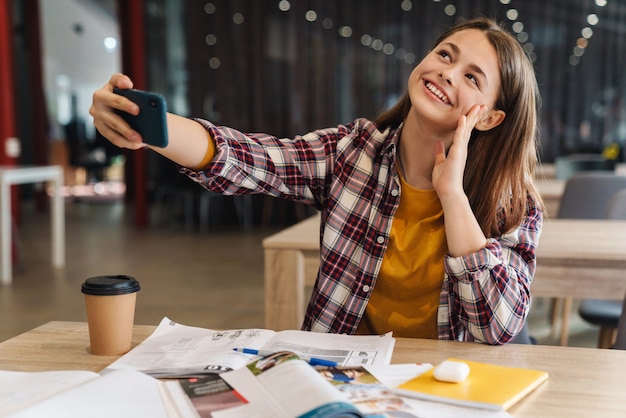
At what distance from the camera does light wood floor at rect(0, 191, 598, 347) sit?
13.1ft

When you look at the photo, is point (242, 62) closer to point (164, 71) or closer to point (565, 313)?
point (164, 71)

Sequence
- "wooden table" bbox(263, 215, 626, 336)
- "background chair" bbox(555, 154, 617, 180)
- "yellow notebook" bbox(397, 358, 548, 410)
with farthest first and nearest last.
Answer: "background chair" bbox(555, 154, 617, 180)
"wooden table" bbox(263, 215, 626, 336)
"yellow notebook" bbox(397, 358, 548, 410)

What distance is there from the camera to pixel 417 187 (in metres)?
1.62

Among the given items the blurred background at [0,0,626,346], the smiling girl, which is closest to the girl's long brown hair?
the smiling girl

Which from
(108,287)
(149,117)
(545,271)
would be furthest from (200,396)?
(545,271)

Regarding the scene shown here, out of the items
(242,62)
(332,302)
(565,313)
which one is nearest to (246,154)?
(332,302)

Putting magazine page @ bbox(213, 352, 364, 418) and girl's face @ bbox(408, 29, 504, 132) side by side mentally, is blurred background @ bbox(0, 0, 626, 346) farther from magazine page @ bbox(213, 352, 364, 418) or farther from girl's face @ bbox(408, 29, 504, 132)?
magazine page @ bbox(213, 352, 364, 418)

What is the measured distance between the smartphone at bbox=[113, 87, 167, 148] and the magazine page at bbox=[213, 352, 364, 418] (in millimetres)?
379

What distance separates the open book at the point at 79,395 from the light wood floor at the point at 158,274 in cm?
133

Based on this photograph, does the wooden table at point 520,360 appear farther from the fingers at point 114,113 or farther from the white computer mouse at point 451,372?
the fingers at point 114,113

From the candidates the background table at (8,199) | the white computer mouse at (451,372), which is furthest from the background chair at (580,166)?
the white computer mouse at (451,372)

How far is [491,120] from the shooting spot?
5.13ft

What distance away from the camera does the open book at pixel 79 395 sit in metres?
0.92

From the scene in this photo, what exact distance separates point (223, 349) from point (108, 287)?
0.73 feet
